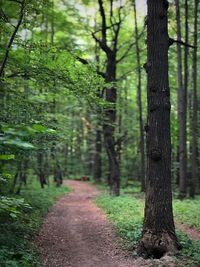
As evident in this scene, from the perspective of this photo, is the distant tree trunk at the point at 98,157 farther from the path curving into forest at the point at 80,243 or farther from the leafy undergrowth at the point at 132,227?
the path curving into forest at the point at 80,243

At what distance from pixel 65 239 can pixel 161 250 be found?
3.22 m

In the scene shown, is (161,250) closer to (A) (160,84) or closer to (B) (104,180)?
(A) (160,84)

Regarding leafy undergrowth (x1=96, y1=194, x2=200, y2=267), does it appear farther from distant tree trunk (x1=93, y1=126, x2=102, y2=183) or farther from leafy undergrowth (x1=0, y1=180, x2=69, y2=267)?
distant tree trunk (x1=93, y1=126, x2=102, y2=183)

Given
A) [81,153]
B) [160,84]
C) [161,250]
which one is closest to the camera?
[161,250]

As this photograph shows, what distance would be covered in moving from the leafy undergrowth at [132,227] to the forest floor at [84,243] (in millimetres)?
228

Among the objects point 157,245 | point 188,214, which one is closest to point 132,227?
point 157,245

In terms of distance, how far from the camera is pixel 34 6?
29.8ft

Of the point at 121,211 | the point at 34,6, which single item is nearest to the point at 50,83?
the point at 34,6

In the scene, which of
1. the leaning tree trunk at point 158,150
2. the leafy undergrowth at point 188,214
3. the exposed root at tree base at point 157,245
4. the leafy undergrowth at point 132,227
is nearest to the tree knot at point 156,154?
the leaning tree trunk at point 158,150

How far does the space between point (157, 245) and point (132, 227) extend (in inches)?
98.5

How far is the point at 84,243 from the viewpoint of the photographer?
948cm

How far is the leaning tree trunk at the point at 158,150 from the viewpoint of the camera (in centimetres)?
792

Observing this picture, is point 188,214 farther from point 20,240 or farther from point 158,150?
point 20,240

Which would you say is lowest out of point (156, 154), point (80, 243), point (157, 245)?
point (80, 243)
